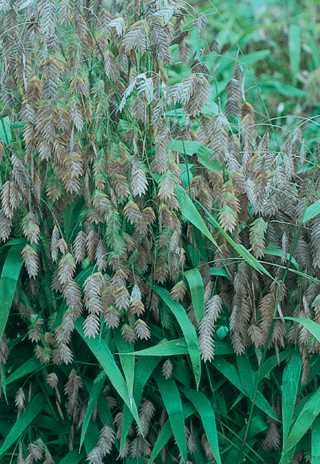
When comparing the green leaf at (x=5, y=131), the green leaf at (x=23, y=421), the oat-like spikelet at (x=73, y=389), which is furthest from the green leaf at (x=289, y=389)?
the green leaf at (x=5, y=131)

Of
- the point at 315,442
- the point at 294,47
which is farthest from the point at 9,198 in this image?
the point at 294,47

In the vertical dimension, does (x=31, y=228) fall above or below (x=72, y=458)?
above

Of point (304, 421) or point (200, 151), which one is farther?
point (200, 151)

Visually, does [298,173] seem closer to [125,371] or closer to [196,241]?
[196,241]

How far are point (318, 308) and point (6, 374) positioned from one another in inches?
28.4

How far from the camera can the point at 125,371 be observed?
2.13m

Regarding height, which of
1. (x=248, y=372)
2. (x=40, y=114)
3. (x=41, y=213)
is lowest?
(x=248, y=372)

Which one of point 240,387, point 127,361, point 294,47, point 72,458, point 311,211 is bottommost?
point 294,47

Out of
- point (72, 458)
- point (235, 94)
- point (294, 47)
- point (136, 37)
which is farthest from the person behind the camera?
point (294, 47)

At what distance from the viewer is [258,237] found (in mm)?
2203

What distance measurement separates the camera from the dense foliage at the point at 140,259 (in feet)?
7.00

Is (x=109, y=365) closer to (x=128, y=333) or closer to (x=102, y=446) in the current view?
(x=128, y=333)

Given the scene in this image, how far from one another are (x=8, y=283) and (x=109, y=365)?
0.28 meters

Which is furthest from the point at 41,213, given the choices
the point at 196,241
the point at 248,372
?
the point at 248,372
